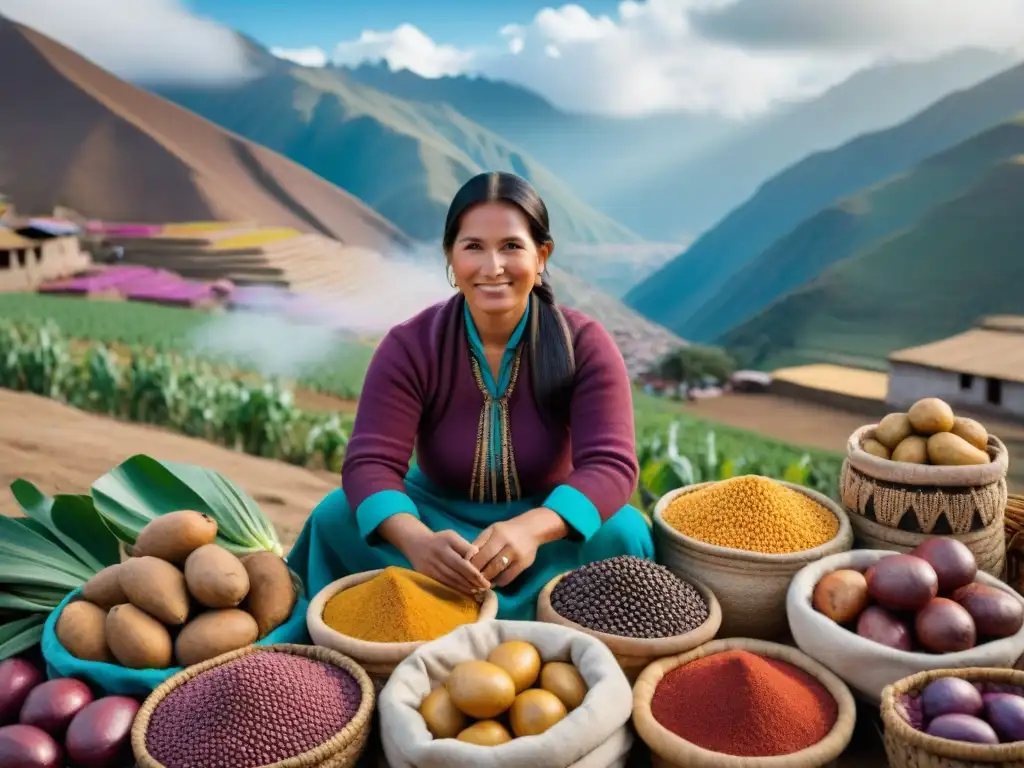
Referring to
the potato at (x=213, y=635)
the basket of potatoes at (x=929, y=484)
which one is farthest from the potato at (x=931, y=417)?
the potato at (x=213, y=635)

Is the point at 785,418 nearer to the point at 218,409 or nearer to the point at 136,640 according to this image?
the point at 218,409

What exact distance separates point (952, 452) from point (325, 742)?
176cm

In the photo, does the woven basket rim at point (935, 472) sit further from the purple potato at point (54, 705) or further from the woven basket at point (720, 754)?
the purple potato at point (54, 705)

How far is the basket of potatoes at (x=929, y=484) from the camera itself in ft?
8.18

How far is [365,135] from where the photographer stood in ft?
27.7

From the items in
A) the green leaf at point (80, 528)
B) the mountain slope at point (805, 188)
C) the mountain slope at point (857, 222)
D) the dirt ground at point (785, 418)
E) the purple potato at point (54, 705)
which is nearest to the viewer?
the purple potato at point (54, 705)

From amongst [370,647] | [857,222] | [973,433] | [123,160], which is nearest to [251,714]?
[370,647]

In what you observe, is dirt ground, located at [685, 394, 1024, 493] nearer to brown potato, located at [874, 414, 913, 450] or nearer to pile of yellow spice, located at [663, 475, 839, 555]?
brown potato, located at [874, 414, 913, 450]

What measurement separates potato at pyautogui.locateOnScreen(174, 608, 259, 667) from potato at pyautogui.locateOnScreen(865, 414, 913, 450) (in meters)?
1.77

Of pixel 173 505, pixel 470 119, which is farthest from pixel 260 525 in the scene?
pixel 470 119

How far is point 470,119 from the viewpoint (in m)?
8.39

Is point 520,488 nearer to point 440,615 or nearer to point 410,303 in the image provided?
point 440,615

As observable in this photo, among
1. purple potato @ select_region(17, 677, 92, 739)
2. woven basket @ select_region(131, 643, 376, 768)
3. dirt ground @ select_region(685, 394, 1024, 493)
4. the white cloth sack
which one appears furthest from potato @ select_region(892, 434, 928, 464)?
dirt ground @ select_region(685, 394, 1024, 493)

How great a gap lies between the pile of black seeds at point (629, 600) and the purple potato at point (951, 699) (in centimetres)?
51
